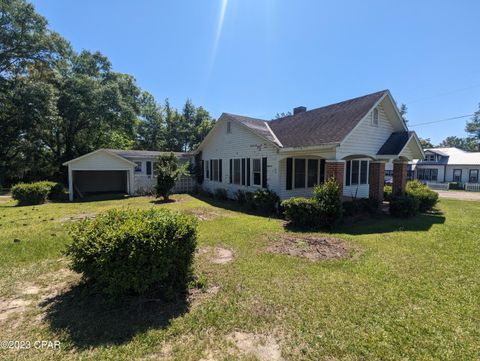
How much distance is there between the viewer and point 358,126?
10055 millimetres

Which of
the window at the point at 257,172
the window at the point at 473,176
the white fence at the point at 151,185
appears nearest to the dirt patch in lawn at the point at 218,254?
the window at the point at 257,172

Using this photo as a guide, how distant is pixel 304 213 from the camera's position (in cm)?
832

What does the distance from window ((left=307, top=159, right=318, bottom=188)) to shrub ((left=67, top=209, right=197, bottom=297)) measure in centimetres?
1026

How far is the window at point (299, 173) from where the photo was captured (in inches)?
492

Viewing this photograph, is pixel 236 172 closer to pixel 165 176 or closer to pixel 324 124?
pixel 165 176

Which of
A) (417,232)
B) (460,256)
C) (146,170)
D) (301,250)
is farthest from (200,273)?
(146,170)

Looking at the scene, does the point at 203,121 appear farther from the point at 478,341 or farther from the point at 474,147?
the point at 474,147

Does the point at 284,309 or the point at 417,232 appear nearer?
the point at 284,309

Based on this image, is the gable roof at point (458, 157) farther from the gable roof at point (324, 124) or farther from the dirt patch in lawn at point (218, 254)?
the dirt patch in lawn at point (218, 254)

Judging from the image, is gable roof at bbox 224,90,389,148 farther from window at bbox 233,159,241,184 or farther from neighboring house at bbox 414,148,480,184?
neighboring house at bbox 414,148,480,184

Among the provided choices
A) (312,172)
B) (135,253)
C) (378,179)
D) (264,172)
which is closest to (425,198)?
(378,179)

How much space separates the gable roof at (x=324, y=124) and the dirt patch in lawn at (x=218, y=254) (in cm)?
614

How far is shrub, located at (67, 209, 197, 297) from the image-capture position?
3307 millimetres

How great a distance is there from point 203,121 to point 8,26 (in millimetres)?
23093
